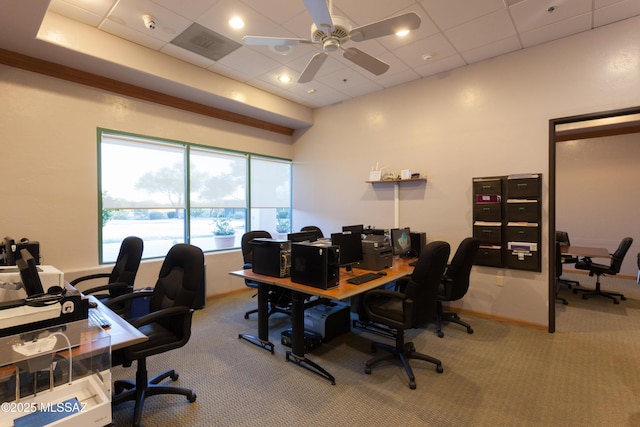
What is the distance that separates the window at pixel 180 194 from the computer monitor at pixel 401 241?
9.12ft

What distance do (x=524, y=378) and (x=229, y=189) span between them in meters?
4.78

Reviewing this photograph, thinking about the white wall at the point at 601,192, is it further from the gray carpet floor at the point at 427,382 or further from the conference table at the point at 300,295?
the conference table at the point at 300,295

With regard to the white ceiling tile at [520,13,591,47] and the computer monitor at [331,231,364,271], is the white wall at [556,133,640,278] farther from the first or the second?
the computer monitor at [331,231,364,271]

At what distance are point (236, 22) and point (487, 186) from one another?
3614 millimetres

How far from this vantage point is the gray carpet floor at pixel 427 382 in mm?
2178

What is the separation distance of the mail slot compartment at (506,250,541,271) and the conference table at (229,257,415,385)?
4.57ft

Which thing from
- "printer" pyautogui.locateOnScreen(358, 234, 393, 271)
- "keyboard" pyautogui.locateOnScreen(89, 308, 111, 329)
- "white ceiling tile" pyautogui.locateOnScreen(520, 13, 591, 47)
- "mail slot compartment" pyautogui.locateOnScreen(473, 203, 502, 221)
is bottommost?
"keyboard" pyautogui.locateOnScreen(89, 308, 111, 329)

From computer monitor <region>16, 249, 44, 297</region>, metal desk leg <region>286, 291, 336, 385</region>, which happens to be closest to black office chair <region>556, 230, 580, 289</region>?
metal desk leg <region>286, 291, 336, 385</region>

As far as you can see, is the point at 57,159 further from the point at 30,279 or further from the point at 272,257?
the point at 272,257

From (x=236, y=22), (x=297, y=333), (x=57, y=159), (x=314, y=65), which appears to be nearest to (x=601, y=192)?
(x=314, y=65)

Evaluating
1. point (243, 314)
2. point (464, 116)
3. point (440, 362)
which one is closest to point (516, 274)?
A: point (440, 362)

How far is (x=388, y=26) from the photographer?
7.68ft

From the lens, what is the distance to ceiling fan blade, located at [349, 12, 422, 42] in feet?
7.25

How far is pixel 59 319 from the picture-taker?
4.76ft
